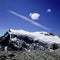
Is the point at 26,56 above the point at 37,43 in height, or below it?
below

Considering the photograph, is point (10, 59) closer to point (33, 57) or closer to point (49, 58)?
point (33, 57)

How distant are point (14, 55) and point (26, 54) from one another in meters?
1.20

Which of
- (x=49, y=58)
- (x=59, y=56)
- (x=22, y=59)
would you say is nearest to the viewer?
(x=22, y=59)

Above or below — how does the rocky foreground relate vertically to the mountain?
below

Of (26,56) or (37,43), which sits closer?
(26,56)

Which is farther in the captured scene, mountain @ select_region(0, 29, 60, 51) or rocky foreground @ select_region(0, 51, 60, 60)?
mountain @ select_region(0, 29, 60, 51)

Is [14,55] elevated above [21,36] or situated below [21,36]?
below

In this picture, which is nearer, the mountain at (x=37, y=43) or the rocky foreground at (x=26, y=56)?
the rocky foreground at (x=26, y=56)

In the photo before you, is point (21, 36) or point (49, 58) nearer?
point (49, 58)

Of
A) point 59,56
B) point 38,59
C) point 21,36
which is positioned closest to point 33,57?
point 38,59

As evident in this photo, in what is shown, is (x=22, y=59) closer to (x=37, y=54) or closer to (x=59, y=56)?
(x=37, y=54)

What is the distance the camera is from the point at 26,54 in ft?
65.5

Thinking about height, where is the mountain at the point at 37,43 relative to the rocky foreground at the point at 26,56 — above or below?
above

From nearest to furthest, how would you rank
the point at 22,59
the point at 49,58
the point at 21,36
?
1. the point at 22,59
2. the point at 49,58
3. the point at 21,36
